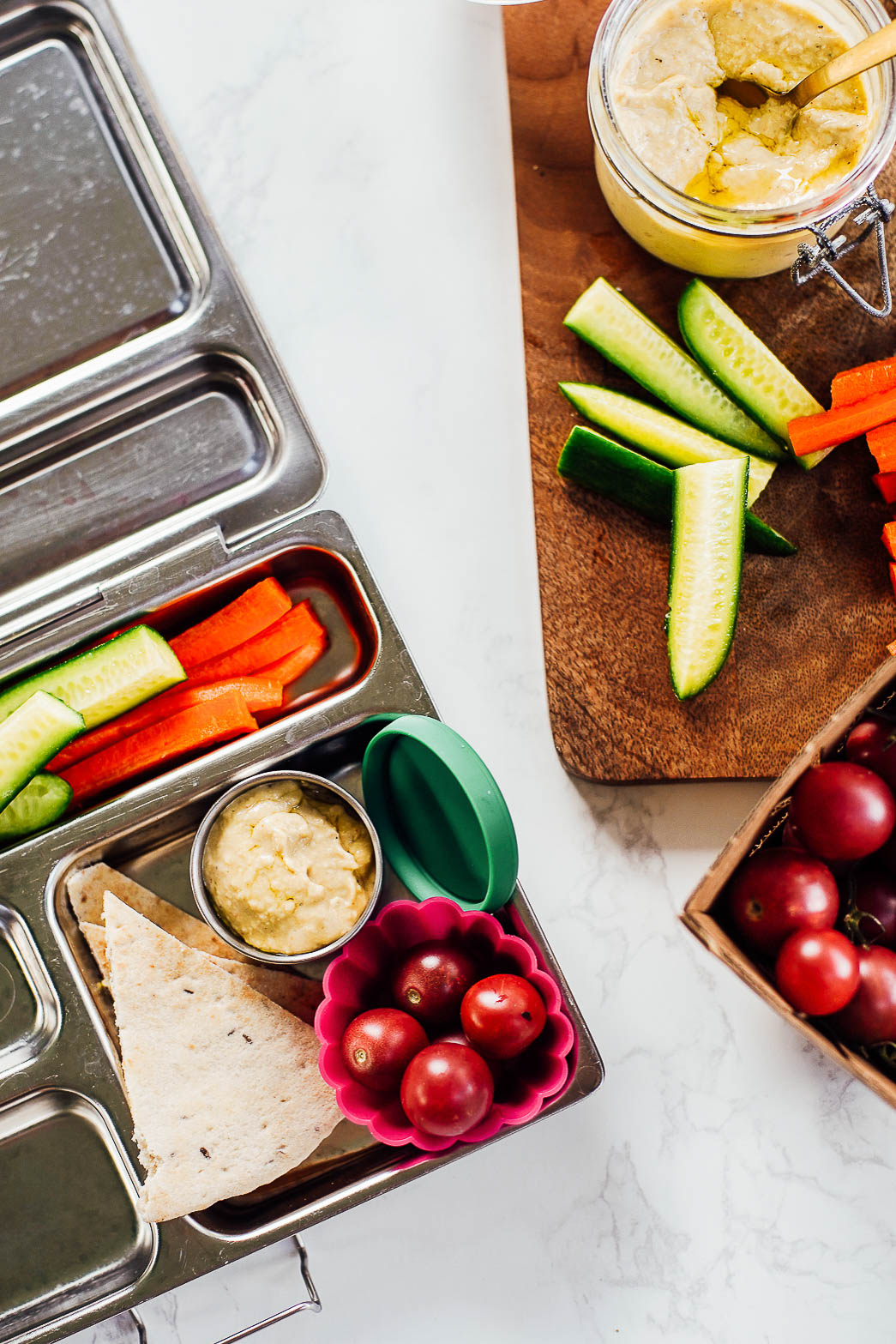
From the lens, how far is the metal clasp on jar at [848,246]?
152 cm

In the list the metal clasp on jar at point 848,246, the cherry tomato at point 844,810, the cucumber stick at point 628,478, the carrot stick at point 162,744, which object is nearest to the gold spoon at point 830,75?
the metal clasp on jar at point 848,246

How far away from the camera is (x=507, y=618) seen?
1777 mm

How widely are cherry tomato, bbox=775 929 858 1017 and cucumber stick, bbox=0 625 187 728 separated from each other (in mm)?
961

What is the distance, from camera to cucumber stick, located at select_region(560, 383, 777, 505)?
5.48ft

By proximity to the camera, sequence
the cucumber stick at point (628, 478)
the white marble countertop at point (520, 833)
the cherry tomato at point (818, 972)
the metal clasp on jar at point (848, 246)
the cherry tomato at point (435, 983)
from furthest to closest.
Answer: the white marble countertop at point (520, 833) < the cucumber stick at point (628, 478) < the metal clasp on jar at point (848, 246) < the cherry tomato at point (435, 983) < the cherry tomato at point (818, 972)

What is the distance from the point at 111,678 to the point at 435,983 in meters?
0.66

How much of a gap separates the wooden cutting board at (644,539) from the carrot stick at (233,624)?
17.5 inches

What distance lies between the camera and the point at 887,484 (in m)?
1.64

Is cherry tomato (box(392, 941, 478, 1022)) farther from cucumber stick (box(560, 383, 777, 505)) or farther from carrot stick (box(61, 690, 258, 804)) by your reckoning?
cucumber stick (box(560, 383, 777, 505))

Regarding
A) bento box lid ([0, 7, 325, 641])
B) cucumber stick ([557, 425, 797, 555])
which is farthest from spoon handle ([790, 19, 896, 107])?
bento box lid ([0, 7, 325, 641])

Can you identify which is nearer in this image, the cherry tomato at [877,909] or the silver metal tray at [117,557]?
the cherry tomato at [877,909]

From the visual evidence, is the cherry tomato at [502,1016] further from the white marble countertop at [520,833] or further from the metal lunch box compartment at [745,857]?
the white marble countertop at [520,833]

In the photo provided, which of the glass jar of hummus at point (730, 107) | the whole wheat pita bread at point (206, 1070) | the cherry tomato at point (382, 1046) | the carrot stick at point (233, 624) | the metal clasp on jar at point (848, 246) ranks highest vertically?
the glass jar of hummus at point (730, 107)

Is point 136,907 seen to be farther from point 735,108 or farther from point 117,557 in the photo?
point 735,108
